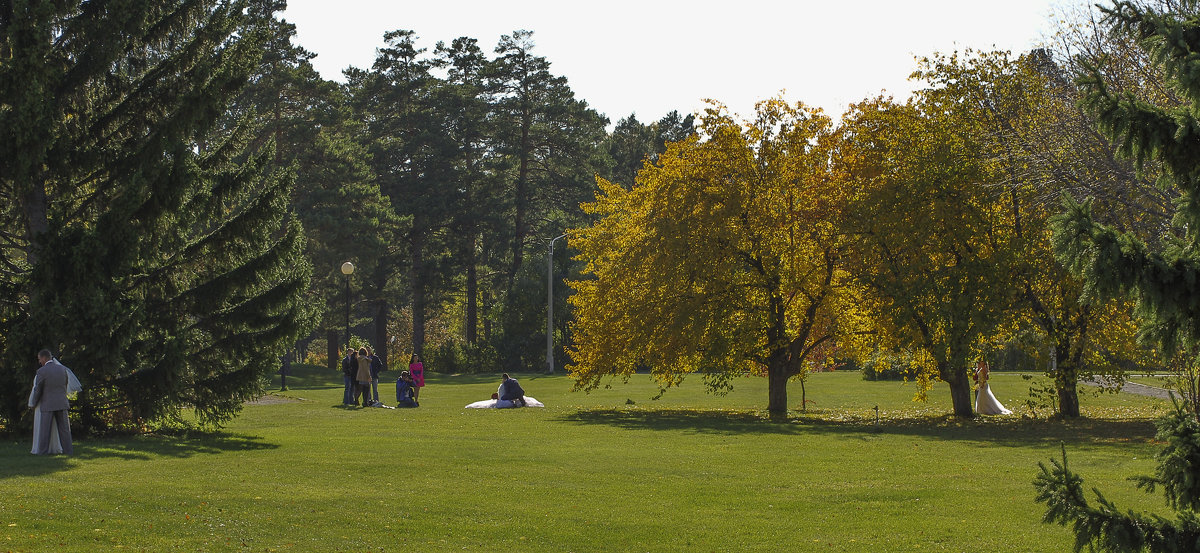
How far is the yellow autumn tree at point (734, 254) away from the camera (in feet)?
96.5

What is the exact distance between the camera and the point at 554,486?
14.7 meters

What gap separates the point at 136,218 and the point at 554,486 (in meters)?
9.62

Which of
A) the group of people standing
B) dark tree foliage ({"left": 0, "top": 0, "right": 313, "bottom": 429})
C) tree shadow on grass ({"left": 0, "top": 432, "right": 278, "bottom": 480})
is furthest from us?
the group of people standing

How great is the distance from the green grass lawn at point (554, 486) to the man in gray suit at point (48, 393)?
0.40 meters

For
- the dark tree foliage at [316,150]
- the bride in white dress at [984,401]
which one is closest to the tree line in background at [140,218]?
the bride in white dress at [984,401]

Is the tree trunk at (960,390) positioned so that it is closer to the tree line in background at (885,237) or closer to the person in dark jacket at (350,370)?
the tree line in background at (885,237)

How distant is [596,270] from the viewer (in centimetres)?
3306

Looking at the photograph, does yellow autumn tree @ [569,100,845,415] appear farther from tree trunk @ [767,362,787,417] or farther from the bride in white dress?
the bride in white dress

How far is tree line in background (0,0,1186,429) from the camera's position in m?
18.7

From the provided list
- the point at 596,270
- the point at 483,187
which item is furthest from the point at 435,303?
the point at 596,270

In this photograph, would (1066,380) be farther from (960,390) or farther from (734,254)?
(734,254)

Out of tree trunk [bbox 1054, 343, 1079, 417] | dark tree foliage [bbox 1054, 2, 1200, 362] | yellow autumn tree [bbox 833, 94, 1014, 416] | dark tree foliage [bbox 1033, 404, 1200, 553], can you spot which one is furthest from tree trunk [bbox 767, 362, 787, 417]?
dark tree foliage [bbox 1033, 404, 1200, 553]

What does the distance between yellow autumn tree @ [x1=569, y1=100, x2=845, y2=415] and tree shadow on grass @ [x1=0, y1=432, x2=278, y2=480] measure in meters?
12.6

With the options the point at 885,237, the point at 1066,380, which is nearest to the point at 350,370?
the point at 885,237
